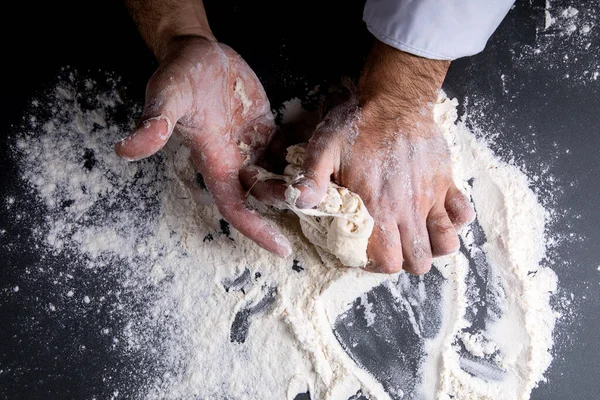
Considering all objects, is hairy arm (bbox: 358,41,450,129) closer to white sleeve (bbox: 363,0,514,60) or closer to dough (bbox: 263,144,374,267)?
white sleeve (bbox: 363,0,514,60)

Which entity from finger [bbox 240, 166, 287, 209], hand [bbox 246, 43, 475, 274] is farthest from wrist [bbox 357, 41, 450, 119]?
finger [bbox 240, 166, 287, 209]

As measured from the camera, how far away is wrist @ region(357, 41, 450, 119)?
39.8 inches

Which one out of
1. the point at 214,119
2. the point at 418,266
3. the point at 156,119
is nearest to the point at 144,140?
the point at 156,119

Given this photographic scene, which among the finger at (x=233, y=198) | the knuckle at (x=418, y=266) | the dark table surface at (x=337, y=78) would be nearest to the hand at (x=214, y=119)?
the finger at (x=233, y=198)

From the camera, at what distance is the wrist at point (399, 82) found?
3.32 ft

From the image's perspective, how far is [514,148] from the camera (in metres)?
1.13

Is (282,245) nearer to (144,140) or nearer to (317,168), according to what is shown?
(317,168)

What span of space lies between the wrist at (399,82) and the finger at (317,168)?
10 cm

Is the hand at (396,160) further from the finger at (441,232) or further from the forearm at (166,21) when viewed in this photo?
the forearm at (166,21)

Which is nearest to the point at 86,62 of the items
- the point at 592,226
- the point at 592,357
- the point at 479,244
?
the point at 479,244

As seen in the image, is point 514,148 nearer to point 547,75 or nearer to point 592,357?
point 547,75

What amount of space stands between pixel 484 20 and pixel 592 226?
0.49m

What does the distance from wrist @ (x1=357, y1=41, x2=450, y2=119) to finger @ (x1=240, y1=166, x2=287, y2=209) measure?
22 cm

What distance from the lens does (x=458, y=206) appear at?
105cm
